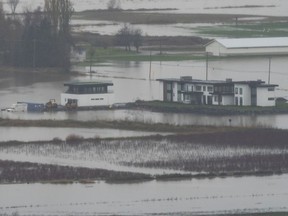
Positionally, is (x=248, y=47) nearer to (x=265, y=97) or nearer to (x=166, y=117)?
(x=265, y=97)

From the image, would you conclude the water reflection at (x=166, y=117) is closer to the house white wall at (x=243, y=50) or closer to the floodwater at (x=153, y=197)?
the floodwater at (x=153, y=197)

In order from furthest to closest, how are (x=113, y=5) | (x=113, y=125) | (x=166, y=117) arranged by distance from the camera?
1. (x=113, y=5)
2. (x=166, y=117)
3. (x=113, y=125)

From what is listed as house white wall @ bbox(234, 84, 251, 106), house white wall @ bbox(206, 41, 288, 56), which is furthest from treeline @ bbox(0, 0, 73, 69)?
house white wall @ bbox(234, 84, 251, 106)

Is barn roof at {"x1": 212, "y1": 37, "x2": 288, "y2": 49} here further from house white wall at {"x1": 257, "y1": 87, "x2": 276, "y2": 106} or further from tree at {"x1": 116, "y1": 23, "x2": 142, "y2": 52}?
house white wall at {"x1": 257, "y1": 87, "x2": 276, "y2": 106}

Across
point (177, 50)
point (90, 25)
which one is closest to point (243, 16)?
point (90, 25)

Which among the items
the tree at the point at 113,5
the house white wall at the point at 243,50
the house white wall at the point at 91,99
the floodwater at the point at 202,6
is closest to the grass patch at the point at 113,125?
the house white wall at the point at 91,99

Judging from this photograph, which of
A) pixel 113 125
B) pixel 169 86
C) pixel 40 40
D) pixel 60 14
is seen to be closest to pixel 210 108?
pixel 169 86
